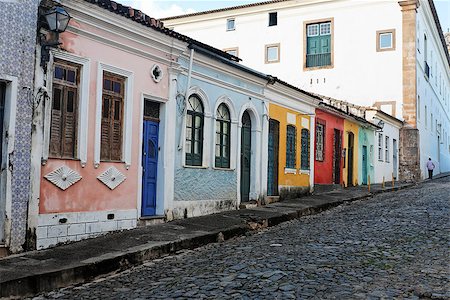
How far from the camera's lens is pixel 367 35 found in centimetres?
2797

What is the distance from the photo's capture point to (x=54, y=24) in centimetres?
676

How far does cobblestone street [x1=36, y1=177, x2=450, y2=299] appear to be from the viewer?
4.93 metres

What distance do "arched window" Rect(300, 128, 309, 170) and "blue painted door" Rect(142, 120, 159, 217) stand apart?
7220 mm

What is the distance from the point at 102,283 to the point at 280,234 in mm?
4206

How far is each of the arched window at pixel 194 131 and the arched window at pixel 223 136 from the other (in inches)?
29.2

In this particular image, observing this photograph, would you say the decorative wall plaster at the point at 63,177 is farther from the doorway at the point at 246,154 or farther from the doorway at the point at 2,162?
the doorway at the point at 246,154

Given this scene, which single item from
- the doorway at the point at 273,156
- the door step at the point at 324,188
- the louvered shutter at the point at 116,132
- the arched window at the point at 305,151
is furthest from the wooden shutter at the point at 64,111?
the door step at the point at 324,188

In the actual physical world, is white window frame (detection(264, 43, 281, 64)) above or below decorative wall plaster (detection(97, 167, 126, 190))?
above

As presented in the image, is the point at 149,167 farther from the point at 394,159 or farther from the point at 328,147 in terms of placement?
the point at 394,159

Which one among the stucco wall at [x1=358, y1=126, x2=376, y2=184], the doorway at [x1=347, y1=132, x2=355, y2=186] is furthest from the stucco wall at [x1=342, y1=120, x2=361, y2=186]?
the stucco wall at [x1=358, y1=126, x2=376, y2=184]

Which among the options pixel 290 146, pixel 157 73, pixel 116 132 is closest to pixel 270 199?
pixel 290 146

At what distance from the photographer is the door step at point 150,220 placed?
885 cm

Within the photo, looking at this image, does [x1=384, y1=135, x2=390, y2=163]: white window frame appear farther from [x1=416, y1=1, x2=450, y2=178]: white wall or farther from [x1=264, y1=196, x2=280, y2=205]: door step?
[x1=264, y1=196, x2=280, y2=205]: door step

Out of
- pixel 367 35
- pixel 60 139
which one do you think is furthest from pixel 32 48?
pixel 367 35
